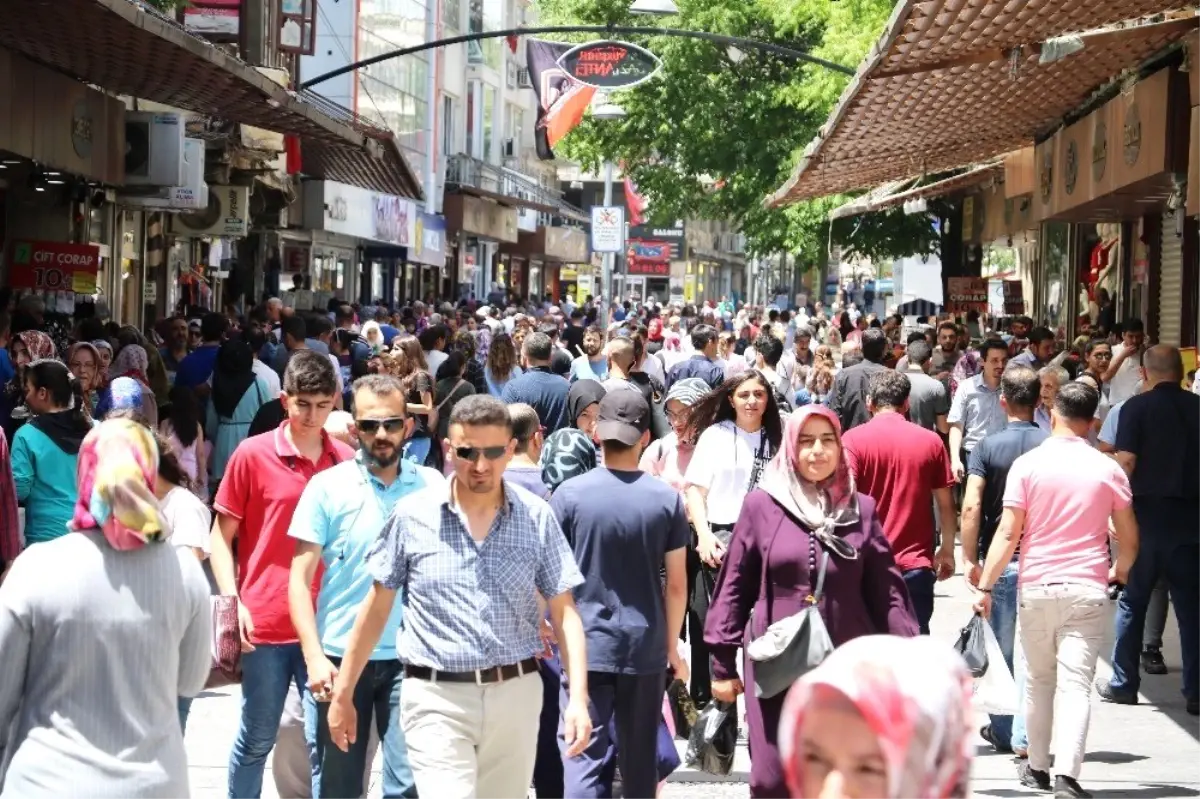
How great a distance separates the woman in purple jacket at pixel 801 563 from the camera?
21.8 ft

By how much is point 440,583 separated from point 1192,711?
5600 mm

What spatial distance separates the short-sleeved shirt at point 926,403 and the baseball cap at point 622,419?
587 centimetres

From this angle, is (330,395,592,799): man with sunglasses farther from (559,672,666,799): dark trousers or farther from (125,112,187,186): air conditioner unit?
(125,112,187,186): air conditioner unit

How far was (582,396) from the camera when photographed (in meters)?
12.0

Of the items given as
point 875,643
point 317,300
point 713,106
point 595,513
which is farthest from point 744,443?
point 713,106

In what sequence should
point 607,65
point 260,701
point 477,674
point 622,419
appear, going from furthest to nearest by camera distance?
point 607,65 < point 622,419 < point 260,701 < point 477,674

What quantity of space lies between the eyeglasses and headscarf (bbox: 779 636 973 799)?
2987mm

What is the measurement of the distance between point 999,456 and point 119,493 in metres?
5.37

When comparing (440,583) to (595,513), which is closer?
(440,583)

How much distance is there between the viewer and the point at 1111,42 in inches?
530

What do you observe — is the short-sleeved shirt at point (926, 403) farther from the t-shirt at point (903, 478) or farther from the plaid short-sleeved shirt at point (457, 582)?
the plaid short-sleeved shirt at point (457, 582)

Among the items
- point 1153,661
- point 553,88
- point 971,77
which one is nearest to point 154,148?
point 971,77

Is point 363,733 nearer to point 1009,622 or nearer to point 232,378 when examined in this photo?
point 1009,622

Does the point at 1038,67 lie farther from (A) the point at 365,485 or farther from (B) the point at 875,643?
(B) the point at 875,643
